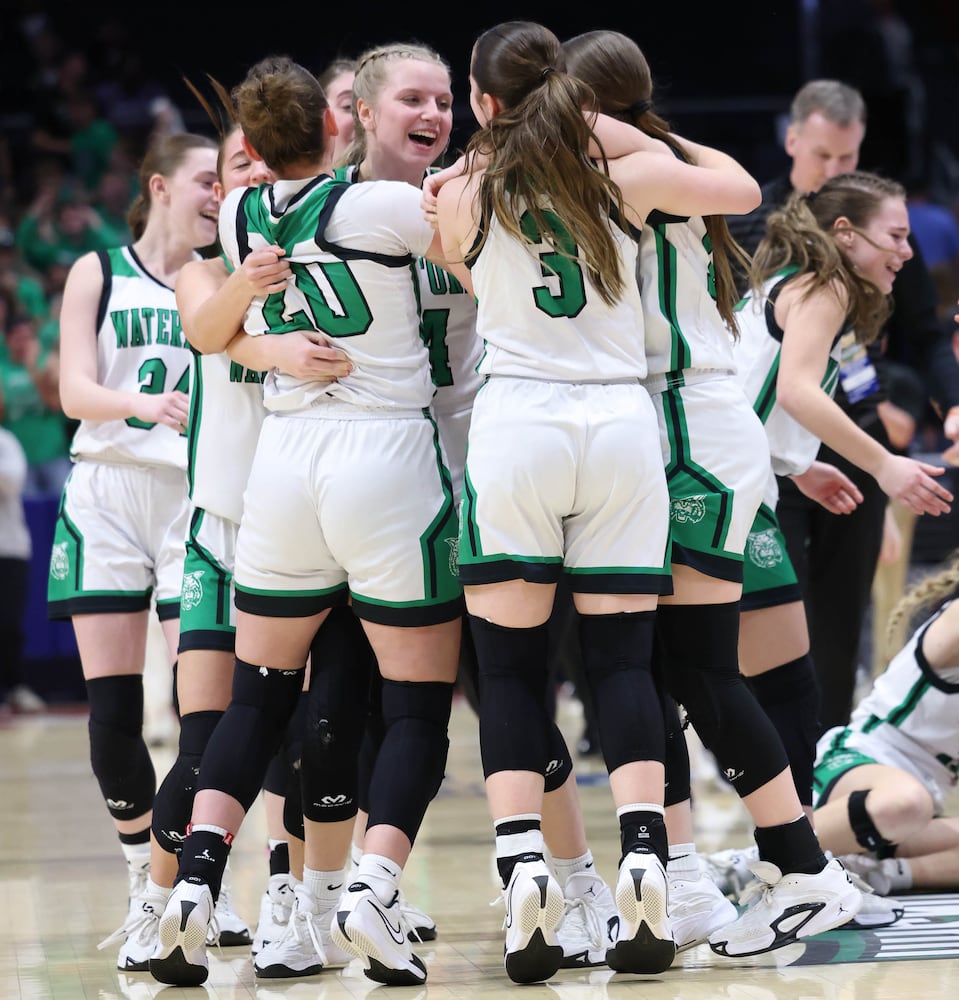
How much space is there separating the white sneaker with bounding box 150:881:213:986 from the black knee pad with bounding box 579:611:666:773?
2.73 feet

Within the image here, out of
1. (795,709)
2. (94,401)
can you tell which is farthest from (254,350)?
(795,709)

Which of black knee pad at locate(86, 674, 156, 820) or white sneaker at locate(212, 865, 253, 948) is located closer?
white sneaker at locate(212, 865, 253, 948)

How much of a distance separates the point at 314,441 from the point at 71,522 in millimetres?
1050

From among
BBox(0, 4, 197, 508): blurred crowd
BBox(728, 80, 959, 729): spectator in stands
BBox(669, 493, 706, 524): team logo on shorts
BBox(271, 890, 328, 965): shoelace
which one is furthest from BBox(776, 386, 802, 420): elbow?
BBox(0, 4, 197, 508): blurred crowd

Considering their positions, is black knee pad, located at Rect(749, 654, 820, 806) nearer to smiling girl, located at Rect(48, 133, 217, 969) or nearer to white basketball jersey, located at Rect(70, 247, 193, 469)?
smiling girl, located at Rect(48, 133, 217, 969)

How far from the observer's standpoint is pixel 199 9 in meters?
13.7

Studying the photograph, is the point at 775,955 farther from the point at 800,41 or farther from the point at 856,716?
the point at 800,41

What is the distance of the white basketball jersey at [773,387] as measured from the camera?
4.06 meters

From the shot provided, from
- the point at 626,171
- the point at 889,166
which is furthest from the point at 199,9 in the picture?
the point at 626,171

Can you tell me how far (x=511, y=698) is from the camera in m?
3.05

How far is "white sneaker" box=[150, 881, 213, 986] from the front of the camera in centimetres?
299

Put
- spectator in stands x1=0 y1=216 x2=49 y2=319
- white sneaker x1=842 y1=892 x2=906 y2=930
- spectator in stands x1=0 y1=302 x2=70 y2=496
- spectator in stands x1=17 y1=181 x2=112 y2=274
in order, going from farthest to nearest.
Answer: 1. spectator in stands x1=17 y1=181 x2=112 y2=274
2. spectator in stands x1=0 y1=216 x2=49 y2=319
3. spectator in stands x1=0 y1=302 x2=70 y2=496
4. white sneaker x1=842 y1=892 x2=906 y2=930

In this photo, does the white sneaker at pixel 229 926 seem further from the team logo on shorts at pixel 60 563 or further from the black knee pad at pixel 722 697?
the black knee pad at pixel 722 697

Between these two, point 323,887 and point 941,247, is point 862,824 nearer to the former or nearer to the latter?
point 323,887
